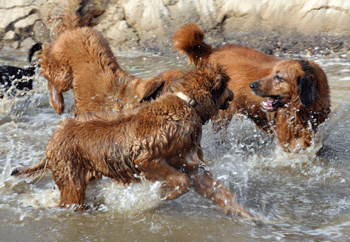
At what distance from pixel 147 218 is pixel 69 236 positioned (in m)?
0.73

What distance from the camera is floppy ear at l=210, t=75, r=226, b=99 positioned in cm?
389

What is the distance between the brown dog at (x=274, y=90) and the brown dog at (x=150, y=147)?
1196 millimetres

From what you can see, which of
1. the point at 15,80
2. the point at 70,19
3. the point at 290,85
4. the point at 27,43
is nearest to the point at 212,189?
the point at 290,85

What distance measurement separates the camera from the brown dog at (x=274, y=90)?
4816 millimetres

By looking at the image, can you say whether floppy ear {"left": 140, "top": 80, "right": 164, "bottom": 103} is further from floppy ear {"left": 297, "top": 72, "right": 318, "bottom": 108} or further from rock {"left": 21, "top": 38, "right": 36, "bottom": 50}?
rock {"left": 21, "top": 38, "right": 36, "bottom": 50}

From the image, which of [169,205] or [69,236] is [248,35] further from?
[69,236]

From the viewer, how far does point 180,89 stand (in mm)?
3928

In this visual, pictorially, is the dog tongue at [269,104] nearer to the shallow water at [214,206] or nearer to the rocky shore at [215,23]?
the shallow water at [214,206]

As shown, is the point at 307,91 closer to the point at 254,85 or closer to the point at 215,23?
the point at 254,85

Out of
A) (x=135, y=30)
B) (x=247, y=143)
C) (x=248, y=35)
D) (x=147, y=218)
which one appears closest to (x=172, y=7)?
(x=135, y=30)

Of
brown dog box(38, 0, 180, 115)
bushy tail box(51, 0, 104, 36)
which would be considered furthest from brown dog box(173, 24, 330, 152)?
bushy tail box(51, 0, 104, 36)

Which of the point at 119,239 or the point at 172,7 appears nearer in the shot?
the point at 119,239

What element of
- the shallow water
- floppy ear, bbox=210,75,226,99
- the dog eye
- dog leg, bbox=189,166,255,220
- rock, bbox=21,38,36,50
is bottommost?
the shallow water

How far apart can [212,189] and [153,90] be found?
1.34m
